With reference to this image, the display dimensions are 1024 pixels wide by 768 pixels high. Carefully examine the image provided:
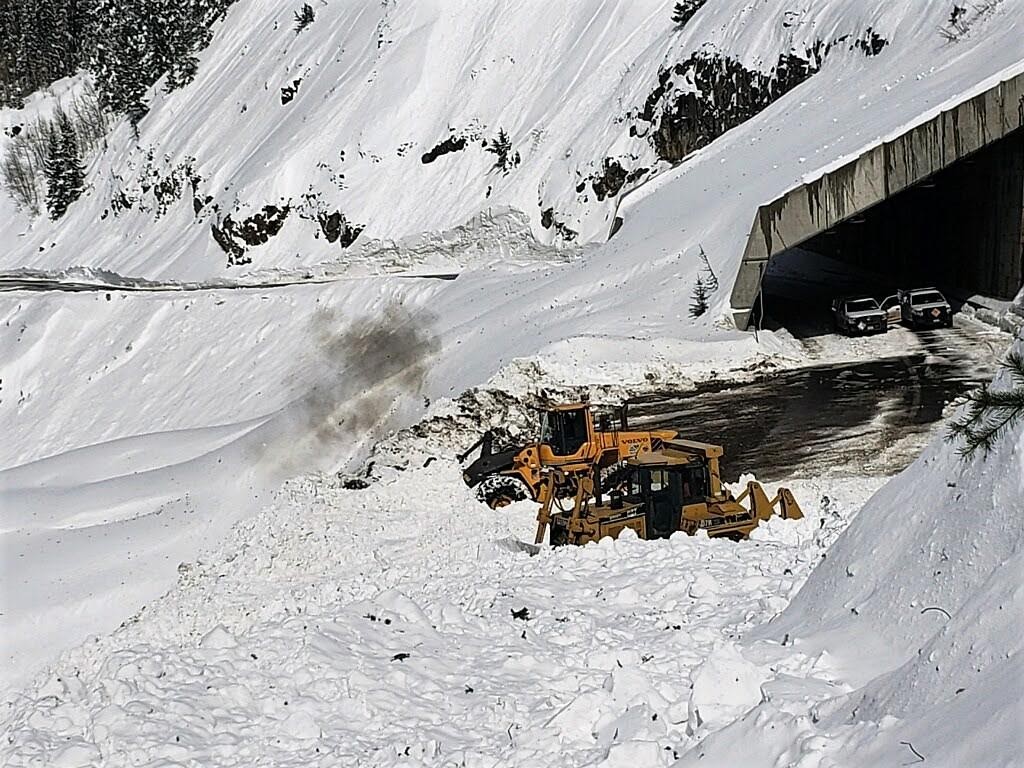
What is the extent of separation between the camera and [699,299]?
94.0ft

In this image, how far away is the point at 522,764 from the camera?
847 centimetres

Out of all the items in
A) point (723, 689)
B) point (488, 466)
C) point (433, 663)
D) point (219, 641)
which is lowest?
point (488, 466)

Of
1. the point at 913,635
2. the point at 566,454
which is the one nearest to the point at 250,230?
the point at 566,454

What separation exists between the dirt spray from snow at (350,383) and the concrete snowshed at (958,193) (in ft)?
29.2

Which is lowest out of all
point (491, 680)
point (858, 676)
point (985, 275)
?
point (985, 275)

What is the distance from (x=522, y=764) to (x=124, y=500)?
1610 cm

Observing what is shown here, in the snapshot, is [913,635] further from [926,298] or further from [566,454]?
[926,298]

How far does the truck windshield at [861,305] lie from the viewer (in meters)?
28.9

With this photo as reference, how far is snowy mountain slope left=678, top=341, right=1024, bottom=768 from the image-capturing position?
5891mm

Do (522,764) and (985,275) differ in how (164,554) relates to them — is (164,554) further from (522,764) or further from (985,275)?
(985,275)

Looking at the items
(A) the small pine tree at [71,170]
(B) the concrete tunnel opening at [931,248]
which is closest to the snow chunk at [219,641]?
(B) the concrete tunnel opening at [931,248]

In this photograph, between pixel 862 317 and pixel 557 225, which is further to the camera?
pixel 557 225

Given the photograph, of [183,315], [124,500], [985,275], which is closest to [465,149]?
[183,315]

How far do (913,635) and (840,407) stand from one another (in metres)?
15.4
